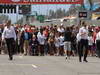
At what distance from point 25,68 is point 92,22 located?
96.6ft

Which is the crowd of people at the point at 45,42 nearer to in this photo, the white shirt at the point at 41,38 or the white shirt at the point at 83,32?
the white shirt at the point at 41,38

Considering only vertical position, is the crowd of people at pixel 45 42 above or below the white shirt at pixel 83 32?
below

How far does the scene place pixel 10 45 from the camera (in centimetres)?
2281

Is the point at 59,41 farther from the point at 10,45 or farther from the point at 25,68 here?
the point at 25,68

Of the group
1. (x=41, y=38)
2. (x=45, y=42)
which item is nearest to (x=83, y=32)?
(x=41, y=38)

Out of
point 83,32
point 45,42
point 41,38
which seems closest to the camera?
point 83,32

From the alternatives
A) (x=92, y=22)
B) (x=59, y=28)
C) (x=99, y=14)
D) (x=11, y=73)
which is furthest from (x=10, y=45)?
(x=99, y=14)

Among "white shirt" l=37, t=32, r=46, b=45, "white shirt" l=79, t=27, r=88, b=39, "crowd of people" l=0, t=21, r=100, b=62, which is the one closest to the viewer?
"white shirt" l=79, t=27, r=88, b=39

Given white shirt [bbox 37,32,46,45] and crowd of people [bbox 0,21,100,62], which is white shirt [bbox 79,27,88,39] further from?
white shirt [bbox 37,32,46,45]

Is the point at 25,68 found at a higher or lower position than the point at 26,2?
lower

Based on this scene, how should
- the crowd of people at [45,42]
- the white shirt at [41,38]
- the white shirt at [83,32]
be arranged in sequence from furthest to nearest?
the white shirt at [41,38], the crowd of people at [45,42], the white shirt at [83,32]

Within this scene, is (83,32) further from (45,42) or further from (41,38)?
(45,42)

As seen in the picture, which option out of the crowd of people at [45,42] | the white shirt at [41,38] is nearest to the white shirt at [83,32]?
the crowd of people at [45,42]

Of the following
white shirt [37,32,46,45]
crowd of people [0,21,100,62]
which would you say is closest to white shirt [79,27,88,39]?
crowd of people [0,21,100,62]
